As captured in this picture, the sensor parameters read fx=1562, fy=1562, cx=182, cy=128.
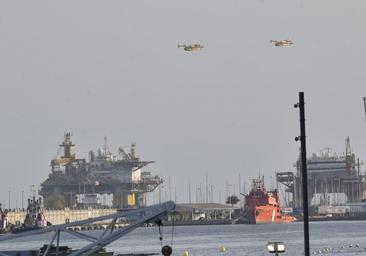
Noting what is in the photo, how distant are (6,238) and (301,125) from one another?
65.6 feet

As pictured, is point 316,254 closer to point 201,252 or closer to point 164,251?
point 201,252

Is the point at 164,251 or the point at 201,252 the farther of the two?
the point at 201,252

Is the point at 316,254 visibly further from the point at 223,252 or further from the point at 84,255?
the point at 84,255

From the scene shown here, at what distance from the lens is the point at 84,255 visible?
79812 mm

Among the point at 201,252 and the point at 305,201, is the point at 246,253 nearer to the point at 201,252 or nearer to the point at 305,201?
the point at 201,252

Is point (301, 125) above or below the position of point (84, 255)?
above

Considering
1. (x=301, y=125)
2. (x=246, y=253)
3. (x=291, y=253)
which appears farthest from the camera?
(x=246, y=253)

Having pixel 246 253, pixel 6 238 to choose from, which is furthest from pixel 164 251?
pixel 246 253

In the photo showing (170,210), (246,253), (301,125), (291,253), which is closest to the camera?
(301,125)

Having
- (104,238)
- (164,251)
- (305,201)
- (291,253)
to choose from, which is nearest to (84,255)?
(104,238)

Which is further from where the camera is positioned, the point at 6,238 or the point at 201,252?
the point at 201,252

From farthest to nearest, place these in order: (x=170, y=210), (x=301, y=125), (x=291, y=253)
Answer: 1. (x=291, y=253)
2. (x=170, y=210)
3. (x=301, y=125)

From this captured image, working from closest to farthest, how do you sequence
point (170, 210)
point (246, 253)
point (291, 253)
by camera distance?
point (170, 210), point (291, 253), point (246, 253)

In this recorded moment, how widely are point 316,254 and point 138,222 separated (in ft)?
255
